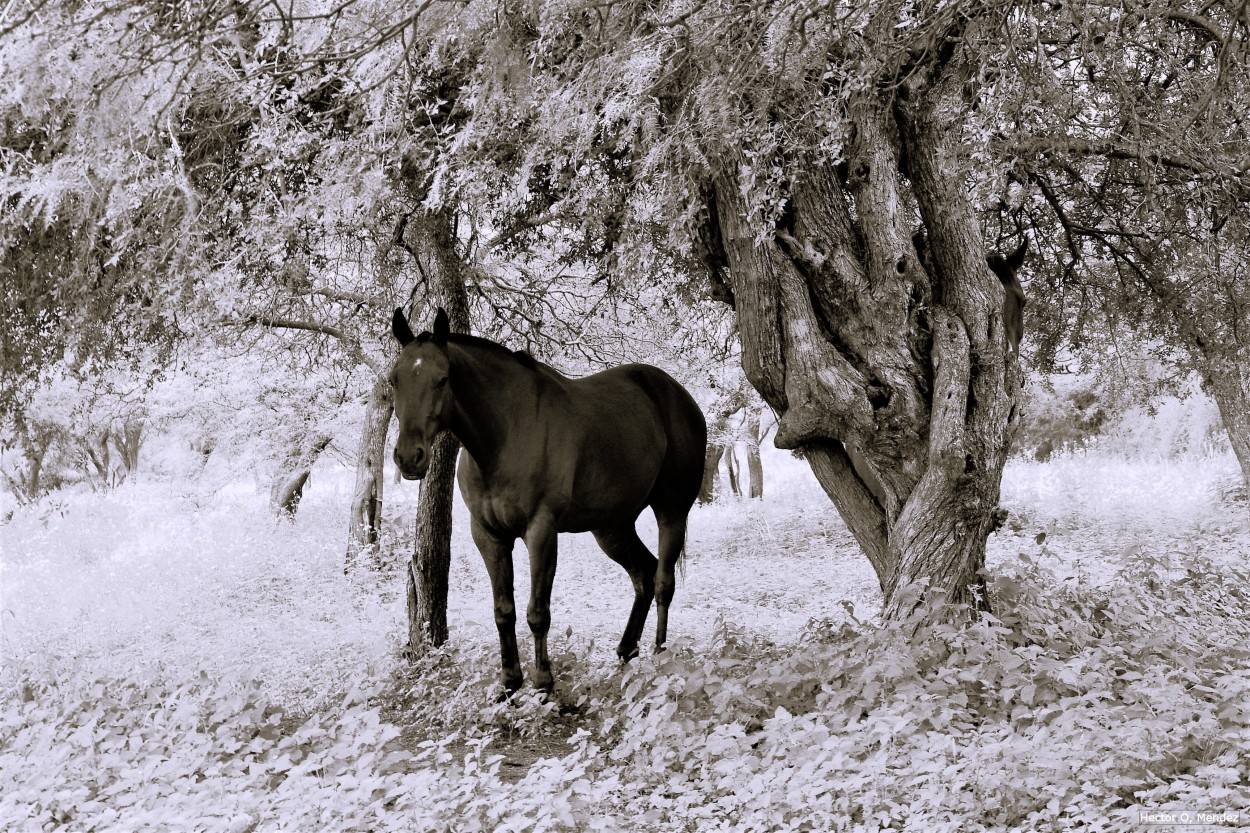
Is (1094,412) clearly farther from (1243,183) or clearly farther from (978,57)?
(978,57)

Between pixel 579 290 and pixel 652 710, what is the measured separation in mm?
9140

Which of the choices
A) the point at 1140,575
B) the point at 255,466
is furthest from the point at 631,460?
the point at 255,466

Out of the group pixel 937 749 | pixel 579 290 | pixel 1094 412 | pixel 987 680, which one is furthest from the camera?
pixel 1094 412

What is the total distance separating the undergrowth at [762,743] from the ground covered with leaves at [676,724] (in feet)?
0.06

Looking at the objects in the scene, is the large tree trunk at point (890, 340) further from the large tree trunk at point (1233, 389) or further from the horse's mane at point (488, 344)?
the large tree trunk at point (1233, 389)

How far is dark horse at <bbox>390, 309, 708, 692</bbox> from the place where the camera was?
6.25 meters

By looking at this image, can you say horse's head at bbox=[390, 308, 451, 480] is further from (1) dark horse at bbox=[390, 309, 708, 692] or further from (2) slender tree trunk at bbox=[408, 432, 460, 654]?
(2) slender tree trunk at bbox=[408, 432, 460, 654]

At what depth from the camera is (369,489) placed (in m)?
15.1

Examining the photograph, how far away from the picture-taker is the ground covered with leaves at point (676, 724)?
4.18 metres

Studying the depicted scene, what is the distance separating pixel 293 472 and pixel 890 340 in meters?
14.9

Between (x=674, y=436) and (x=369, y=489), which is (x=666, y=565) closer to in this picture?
(x=674, y=436)

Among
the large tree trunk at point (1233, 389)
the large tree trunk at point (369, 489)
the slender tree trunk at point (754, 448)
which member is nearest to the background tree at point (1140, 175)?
the large tree trunk at point (1233, 389)

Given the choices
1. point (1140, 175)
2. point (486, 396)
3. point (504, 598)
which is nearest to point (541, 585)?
point (504, 598)

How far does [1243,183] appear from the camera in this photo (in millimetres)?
7688
